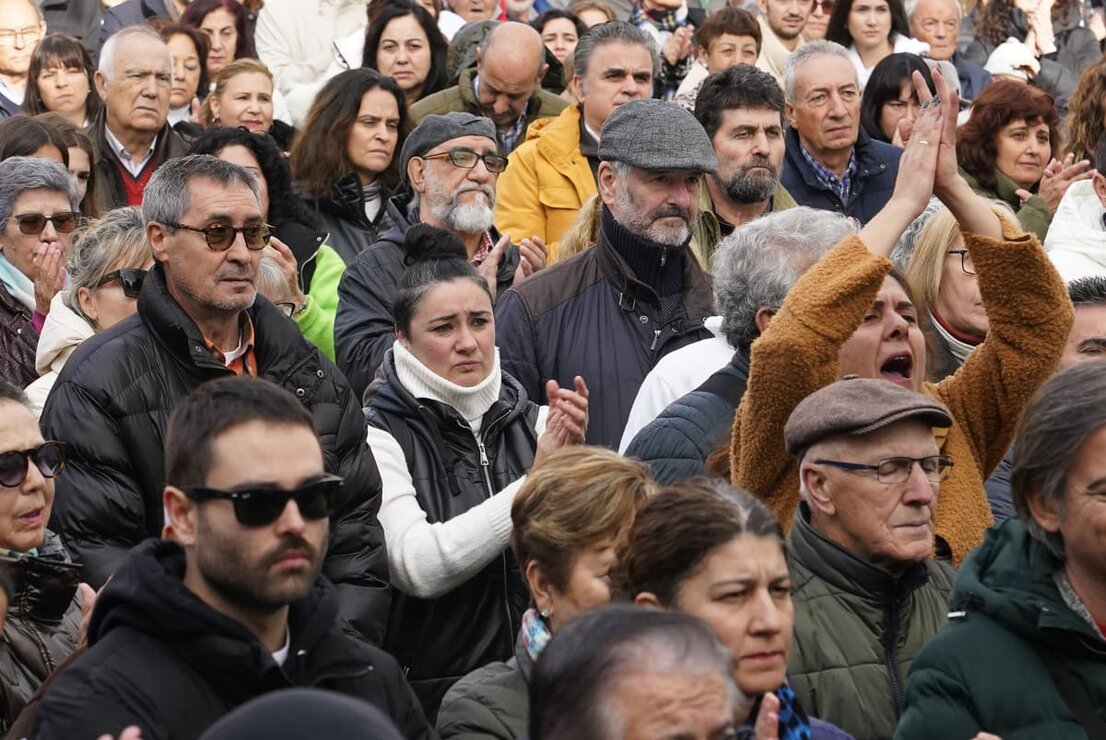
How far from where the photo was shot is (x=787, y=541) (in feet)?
17.0

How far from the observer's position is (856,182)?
9.76 m

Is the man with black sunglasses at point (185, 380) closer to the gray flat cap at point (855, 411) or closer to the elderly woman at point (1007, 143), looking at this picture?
the gray flat cap at point (855, 411)

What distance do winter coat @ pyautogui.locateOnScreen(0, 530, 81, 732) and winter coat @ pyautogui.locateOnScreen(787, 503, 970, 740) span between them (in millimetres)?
1916

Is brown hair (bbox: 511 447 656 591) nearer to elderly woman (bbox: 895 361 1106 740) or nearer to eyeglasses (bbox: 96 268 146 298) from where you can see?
elderly woman (bbox: 895 361 1106 740)

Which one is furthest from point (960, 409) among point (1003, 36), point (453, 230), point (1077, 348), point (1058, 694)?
point (1003, 36)

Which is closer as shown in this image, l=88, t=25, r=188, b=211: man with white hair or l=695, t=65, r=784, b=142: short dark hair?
l=695, t=65, r=784, b=142: short dark hair

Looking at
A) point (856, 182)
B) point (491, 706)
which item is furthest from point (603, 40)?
point (491, 706)

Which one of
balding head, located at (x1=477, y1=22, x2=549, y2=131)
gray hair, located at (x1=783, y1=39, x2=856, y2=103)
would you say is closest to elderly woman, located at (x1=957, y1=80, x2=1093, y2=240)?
gray hair, located at (x1=783, y1=39, x2=856, y2=103)

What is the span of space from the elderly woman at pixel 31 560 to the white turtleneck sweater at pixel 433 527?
3.35 feet

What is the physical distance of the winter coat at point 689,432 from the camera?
5.87 m

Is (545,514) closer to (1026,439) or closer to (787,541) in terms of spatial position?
(787,541)

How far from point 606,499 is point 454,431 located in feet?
5.18

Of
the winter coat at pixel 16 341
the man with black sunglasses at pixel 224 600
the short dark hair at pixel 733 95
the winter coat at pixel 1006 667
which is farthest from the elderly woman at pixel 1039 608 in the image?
the winter coat at pixel 16 341

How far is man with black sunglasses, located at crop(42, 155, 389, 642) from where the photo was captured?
604cm
